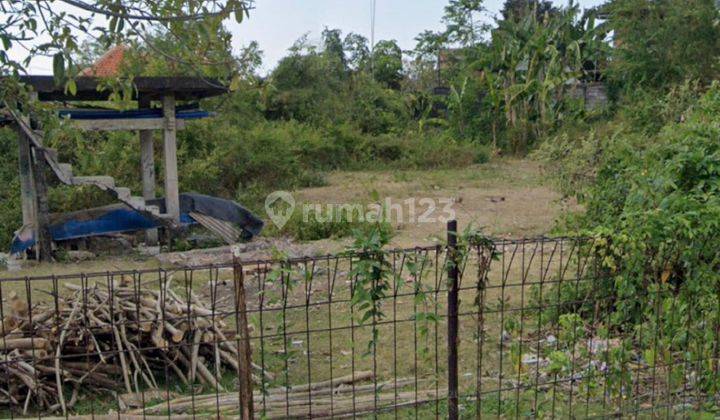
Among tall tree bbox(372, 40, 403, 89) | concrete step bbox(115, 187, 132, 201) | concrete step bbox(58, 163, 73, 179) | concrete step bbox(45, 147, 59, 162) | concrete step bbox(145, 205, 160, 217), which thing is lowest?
concrete step bbox(145, 205, 160, 217)

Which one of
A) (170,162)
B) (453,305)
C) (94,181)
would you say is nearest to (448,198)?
(170,162)

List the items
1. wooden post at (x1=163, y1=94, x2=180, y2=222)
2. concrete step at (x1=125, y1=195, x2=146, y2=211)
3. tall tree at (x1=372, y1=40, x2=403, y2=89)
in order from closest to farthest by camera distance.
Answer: concrete step at (x1=125, y1=195, x2=146, y2=211), wooden post at (x1=163, y1=94, x2=180, y2=222), tall tree at (x1=372, y1=40, x2=403, y2=89)

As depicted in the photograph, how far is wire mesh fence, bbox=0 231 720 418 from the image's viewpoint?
365 centimetres

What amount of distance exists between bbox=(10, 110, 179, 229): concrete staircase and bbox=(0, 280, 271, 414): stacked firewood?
505 cm

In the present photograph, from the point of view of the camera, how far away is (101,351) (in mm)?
5008

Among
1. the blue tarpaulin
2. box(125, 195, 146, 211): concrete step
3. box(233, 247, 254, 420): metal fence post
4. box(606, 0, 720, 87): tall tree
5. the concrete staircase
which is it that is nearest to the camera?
box(233, 247, 254, 420): metal fence post

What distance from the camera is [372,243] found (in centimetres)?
350

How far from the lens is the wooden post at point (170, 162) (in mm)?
11195

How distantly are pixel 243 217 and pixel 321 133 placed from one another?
946 cm

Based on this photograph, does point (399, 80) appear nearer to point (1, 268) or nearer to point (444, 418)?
point (1, 268)

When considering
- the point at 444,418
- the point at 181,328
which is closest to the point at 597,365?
A: the point at 444,418

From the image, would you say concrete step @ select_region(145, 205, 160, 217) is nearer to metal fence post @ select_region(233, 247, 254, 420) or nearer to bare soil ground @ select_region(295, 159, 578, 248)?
bare soil ground @ select_region(295, 159, 578, 248)

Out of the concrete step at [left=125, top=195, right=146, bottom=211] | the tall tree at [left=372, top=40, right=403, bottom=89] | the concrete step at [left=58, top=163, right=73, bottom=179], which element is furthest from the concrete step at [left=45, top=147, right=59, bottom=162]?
the tall tree at [left=372, top=40, right=403, bottom=89]

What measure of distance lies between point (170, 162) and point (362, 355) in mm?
8033
